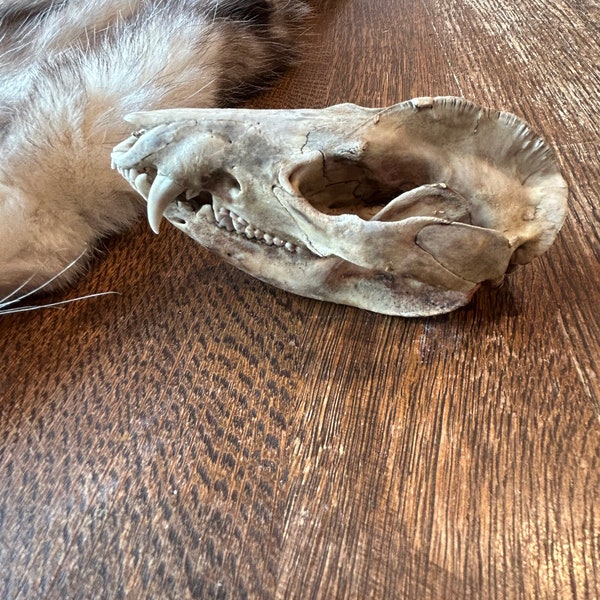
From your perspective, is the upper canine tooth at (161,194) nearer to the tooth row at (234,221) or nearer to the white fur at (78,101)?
the tooth row at (234,221)

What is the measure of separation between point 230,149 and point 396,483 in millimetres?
284

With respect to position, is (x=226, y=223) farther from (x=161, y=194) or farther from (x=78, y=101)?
(x=78, y=101)

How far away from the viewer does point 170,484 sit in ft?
1.40

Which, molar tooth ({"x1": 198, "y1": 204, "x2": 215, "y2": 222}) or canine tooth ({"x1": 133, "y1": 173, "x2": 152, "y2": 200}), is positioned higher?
canine tooth ({"x1": 133, "y1": 173, "x2": 152, "y2": 200})

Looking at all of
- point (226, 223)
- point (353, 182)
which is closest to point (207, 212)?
point (226, 223)

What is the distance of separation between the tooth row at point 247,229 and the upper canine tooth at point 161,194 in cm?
4

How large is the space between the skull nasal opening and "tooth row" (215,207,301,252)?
44mm

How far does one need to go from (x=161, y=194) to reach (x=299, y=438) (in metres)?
0.23

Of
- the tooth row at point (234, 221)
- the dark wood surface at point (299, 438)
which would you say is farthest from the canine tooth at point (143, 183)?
the dark wood surface at point (299, 438)

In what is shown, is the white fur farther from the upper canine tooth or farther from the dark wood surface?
the upper canine tooth

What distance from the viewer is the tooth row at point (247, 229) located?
0.49 meters

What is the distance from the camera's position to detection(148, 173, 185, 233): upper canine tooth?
471 millimetres

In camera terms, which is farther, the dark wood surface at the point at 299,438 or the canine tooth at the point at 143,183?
the canine tooth at the point at 143,183

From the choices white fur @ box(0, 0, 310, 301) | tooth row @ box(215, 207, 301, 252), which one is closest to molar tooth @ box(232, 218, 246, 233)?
tooth row @ box(215, 207, 301, 252)
